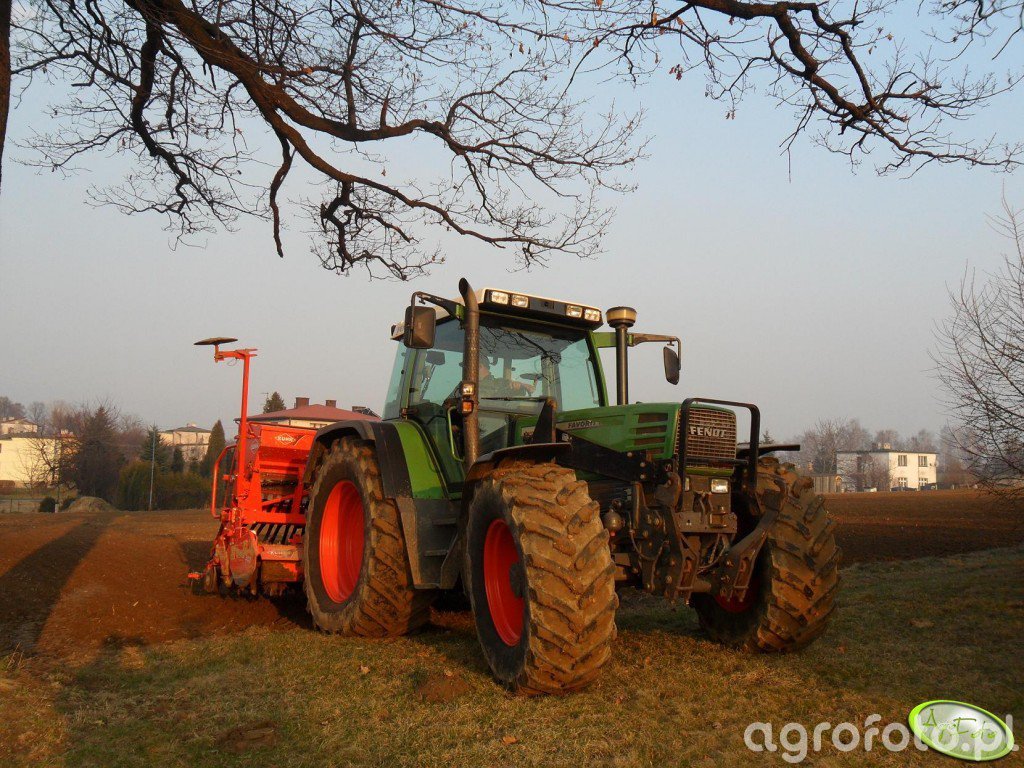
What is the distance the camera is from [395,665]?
5234 millimetres

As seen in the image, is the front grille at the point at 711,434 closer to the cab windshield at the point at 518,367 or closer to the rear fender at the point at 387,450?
the cab windshield at the point at 518,367

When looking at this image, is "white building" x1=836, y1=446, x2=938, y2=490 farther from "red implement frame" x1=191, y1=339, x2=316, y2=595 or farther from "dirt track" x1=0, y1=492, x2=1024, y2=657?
"red implement frame" x1=191, y1=339, x2=316, y2=595

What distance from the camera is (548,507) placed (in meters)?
4.34

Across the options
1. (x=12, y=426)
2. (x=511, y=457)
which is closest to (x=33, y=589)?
(x=511, y=457)

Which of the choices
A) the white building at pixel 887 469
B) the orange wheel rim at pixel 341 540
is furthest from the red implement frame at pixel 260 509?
the white building at pixel 887 469

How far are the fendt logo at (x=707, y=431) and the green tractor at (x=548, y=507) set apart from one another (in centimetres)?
2

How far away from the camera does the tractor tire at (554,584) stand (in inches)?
162

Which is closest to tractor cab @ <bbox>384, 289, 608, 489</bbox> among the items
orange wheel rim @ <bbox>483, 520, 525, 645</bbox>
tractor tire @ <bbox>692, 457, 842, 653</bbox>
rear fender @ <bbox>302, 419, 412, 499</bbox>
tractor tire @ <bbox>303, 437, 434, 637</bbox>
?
rear fender @ <bbox>302, 419, 412, 499</bbox>

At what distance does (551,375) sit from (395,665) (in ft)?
7.93

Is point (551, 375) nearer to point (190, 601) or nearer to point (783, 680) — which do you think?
point (783, 680)

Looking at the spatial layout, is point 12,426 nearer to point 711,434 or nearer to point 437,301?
point 437,301

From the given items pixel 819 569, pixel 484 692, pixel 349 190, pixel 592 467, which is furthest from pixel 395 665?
pixel 349 190

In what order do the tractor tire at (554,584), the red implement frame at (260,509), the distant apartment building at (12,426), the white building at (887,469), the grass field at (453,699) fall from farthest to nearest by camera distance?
the distant apartment building at (12,426) < the white building at (887,469) < the red implement frame at (260,509) < the tractor tire at (554,584) < the grass field at (453,699)

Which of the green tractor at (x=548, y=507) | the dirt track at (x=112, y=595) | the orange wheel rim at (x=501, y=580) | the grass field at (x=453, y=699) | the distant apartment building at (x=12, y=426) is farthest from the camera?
the distant apartment building at (x=12, y=426)
